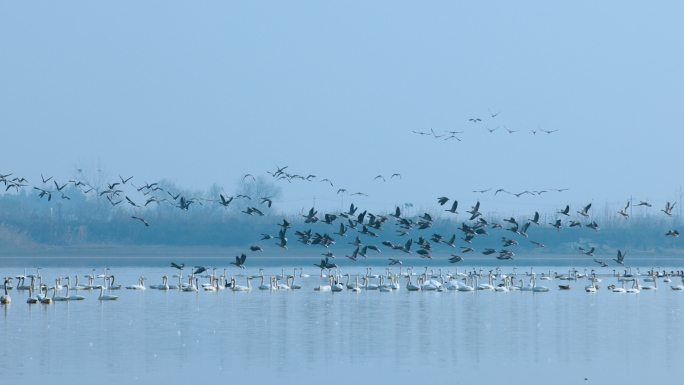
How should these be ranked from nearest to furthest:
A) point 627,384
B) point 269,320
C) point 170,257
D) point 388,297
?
1. point 627,384
2. point 269,320
3. point 388,297
4. point 170,257

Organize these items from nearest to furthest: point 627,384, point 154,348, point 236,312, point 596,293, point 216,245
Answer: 1. point 627,384
2. point 154,348
3. point 236,312
4. point 596,293
5. point 216,245

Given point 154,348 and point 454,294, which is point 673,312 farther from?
point 154,348

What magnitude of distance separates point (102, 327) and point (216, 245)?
79147 millimetres

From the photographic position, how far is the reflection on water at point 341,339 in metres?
24.1

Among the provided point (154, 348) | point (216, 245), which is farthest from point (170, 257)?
point (154, 348)

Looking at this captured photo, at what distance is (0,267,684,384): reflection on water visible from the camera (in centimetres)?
2408

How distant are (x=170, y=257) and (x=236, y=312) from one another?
64.7m

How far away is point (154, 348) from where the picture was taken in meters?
27.7

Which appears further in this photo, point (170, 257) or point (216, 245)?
point (216, 245)

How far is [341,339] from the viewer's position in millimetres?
30094

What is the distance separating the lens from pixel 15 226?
112938mm

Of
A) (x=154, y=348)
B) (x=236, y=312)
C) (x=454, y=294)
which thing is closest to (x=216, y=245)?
(x=454, y=294)

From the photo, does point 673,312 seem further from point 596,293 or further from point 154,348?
point 154,348

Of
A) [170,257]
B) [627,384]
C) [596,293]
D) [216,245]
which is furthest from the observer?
[216,245]
